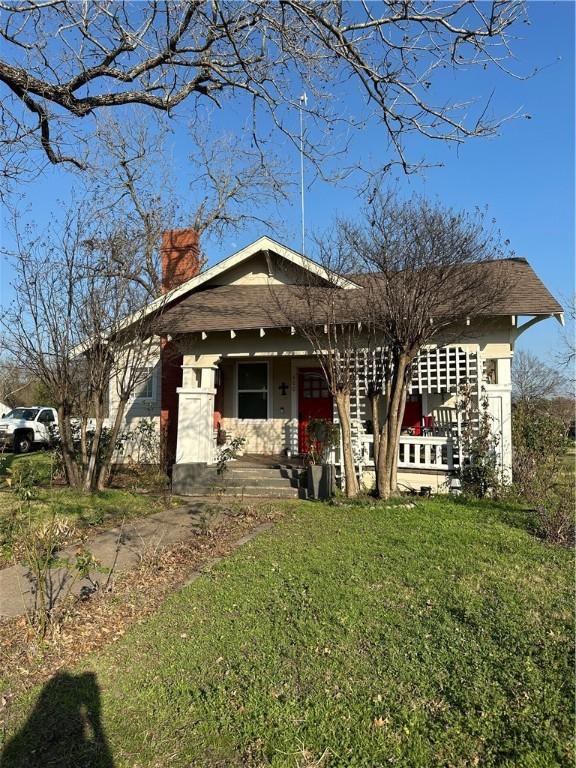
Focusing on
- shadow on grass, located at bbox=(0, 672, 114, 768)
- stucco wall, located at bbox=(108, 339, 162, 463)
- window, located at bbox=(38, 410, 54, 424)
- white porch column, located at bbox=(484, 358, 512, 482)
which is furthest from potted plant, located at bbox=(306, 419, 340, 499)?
window, located at bbox=(38, 410, 54, 424)

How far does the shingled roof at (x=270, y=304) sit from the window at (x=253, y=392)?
1.92 m

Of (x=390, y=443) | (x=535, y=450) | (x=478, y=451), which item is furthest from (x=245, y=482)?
(x=535, y=450)

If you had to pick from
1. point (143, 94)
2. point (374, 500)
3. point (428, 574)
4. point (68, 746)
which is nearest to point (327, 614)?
point (428, 574)

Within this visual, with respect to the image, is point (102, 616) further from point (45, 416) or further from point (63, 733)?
point (45, 416)

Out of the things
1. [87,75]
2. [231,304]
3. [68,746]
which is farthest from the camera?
[231,304]

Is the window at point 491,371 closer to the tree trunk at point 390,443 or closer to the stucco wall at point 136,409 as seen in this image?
the tree trunk at point 390,443

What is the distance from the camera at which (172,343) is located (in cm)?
1203

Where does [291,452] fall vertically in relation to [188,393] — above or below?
below

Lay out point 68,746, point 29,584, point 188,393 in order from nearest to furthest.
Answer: point 68,746, point 29,584, point 188,393

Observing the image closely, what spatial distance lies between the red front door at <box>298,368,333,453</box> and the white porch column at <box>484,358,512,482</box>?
14.1ft

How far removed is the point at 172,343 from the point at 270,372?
2.65 m

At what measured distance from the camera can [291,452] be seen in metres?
12.8

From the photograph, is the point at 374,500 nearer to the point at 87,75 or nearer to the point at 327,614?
the point at 327,614

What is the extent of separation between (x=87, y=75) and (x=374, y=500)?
727 centimetres
